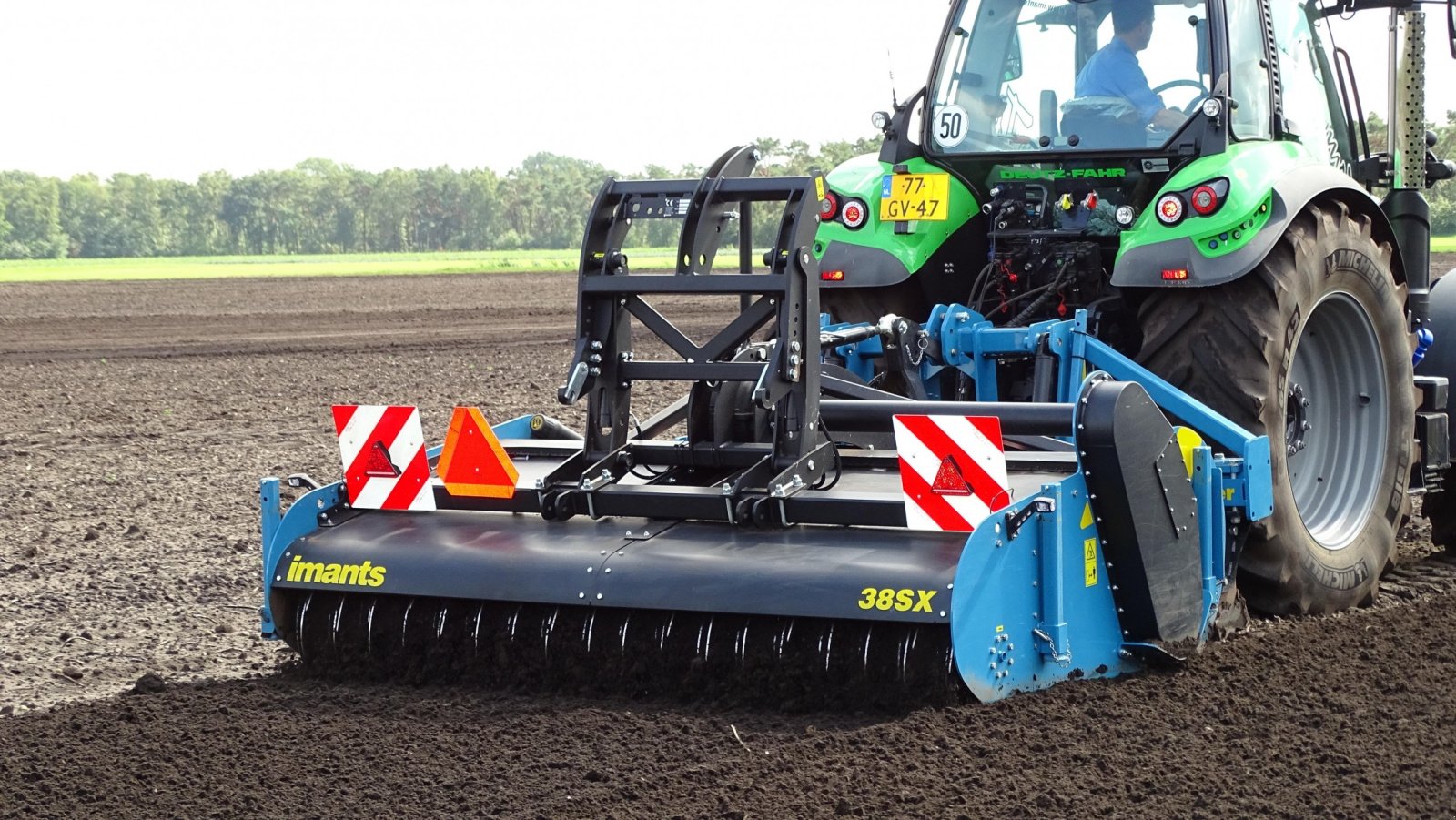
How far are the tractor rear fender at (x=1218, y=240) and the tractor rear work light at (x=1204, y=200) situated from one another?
0.03 meters

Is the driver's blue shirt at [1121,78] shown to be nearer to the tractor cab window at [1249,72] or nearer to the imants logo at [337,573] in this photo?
the tractor cab window at [1249,72]

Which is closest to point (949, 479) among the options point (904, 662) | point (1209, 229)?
point (904, 662)

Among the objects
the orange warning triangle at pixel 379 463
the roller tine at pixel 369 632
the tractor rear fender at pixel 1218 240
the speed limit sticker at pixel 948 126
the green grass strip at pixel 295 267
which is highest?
the speed limit sticker at pixel 948 126

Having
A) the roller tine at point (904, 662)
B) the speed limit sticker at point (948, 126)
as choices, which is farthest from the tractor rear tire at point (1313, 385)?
the roller tine at point (904, 662)

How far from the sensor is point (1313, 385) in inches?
248

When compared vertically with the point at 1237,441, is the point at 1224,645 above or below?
below

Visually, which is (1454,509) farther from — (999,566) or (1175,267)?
(999,566)

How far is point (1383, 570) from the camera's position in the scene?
252 inches

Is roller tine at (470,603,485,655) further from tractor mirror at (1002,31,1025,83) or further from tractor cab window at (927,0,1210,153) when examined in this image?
tractor mirror at (1002,31,1025,83)

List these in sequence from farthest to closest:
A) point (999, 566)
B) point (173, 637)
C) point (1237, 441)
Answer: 1. point (173, 637)
2. point (1237, 441)
3. point (999, 566)

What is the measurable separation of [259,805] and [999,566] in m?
1.98

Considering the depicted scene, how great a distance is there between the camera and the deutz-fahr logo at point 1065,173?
252 inches

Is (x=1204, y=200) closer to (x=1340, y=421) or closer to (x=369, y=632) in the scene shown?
(x=1340, y=421)

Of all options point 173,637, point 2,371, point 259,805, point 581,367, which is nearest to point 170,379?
point 2,371
